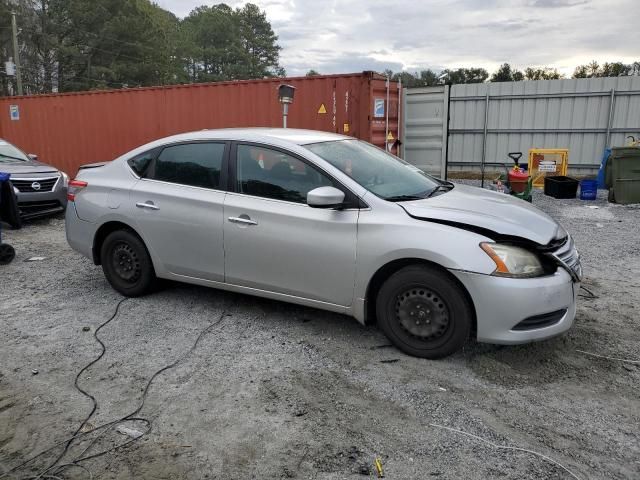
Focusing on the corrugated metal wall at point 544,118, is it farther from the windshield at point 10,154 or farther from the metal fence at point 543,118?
the windshield at point 10,154

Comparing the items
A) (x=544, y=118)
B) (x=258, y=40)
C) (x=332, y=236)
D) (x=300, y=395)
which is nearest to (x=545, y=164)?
(x=544, y=118)

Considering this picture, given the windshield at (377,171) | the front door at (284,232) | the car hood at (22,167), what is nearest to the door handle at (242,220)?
the front door at (284,232)

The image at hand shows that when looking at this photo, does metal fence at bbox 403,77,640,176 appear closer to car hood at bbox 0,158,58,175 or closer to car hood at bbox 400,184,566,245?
car hood at bbox 0,158,58,175

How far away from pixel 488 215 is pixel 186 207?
2.51 meters

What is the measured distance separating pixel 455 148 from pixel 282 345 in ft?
48.3

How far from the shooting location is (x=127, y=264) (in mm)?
5113

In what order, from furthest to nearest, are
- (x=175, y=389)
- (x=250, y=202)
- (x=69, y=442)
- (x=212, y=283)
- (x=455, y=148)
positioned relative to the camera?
(x=455, y=148)
(x=212, y=283)
(x=250, y=202)
(x=175, y=389)
(x=69, y=442)

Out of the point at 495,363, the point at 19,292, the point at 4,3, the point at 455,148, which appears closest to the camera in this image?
the point at 495,363

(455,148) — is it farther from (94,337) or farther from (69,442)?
(69,442)

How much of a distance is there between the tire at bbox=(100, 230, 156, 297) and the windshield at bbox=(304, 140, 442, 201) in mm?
1962

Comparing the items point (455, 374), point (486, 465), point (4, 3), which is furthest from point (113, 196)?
point (4, 3)

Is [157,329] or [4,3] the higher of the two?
[4,3]

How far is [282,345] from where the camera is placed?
411 centimetres

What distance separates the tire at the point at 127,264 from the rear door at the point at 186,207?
0.20 metres
